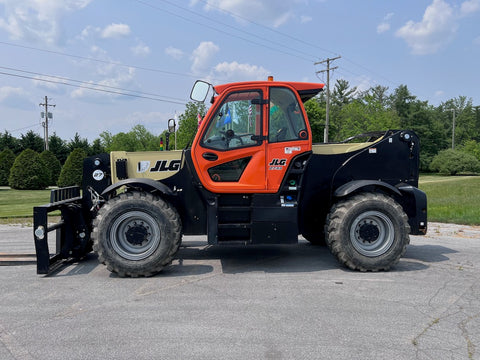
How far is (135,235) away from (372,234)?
11.0 feet

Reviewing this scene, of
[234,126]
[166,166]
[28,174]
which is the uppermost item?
[234,126]

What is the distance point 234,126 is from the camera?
223 inches

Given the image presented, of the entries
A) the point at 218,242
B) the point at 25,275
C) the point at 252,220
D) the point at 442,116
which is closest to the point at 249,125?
the point at 252,220

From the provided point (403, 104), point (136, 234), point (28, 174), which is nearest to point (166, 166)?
point (136, 234)

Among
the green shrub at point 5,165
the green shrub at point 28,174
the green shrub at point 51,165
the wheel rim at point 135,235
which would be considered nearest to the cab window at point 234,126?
the wheel rim at point 135,235

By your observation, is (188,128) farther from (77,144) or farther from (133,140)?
(133,140)

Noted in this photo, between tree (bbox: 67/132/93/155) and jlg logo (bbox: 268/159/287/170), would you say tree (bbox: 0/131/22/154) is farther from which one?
jlg logo (bbox: 268/159/287/170)

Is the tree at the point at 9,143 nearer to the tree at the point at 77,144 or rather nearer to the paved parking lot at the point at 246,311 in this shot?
the tree at the point at 77,144

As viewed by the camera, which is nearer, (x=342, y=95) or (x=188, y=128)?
(x=188, y=128)

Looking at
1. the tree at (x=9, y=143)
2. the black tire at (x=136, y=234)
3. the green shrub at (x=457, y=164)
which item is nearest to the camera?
the black tire at (x=136, y=234)

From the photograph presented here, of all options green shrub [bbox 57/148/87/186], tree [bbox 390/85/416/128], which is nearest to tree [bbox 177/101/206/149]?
green shrub [bbox 57/148/87/186]

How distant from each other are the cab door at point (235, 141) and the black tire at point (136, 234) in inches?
30.3

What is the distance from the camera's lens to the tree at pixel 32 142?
1759 inches

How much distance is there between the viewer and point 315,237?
734 centimetres
